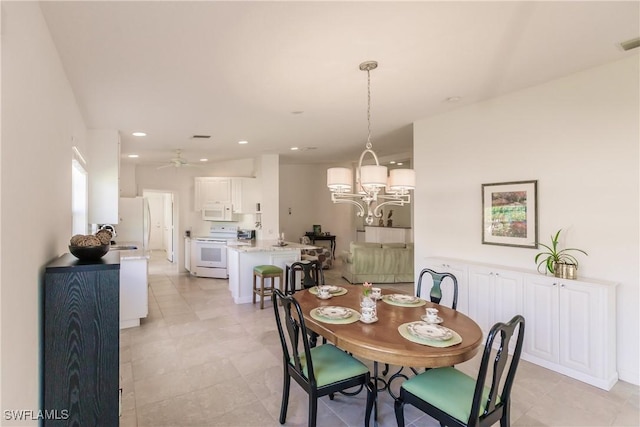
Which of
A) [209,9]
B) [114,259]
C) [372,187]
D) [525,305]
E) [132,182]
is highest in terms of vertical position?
[209,9]

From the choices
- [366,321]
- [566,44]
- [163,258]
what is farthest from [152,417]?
[163,258]

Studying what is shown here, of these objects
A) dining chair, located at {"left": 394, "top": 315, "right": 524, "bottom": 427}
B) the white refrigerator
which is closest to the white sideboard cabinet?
dining chair, located at {"left": 394, "top": 315, "right": 524, "bottom": 427}

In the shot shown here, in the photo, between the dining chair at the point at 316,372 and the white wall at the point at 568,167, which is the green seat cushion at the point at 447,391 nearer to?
the dining chair at the point at 316,372

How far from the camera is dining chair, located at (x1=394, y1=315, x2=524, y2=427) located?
Result: 1621mm

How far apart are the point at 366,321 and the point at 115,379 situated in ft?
4.84

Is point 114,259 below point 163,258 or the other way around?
the other way around

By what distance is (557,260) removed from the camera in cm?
299

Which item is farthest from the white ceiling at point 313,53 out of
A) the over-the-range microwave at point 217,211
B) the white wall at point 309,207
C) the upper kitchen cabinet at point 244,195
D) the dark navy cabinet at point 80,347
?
the white wall at point 309,207

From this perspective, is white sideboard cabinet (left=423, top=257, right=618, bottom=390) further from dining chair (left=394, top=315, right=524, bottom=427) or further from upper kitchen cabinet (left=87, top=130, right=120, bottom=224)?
upper kitchen cabinet (left=87, top=130, right=120, bottom=224)

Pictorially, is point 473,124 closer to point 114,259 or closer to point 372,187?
point 372,187

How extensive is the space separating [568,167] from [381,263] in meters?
3.85

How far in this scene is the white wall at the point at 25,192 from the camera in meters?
1.24

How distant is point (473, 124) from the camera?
375cm

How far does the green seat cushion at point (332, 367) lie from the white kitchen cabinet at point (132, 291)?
2.93m
